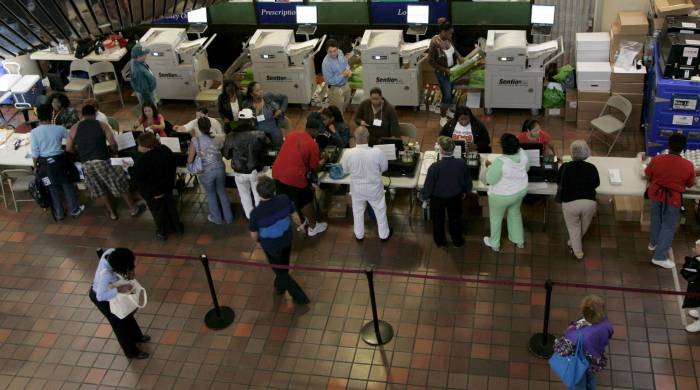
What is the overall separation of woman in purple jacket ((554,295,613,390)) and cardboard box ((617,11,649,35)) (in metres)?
5.66

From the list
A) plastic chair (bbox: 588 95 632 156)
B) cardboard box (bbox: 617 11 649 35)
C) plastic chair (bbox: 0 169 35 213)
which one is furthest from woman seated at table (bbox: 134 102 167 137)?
cardboard box (bbox: 617 11 649 35)

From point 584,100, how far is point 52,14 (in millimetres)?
9315

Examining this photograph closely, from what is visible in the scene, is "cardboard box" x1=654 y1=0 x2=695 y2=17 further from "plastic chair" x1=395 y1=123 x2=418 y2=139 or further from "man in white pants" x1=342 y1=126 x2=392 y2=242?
"man in white pants" x1=342 y1=126 x2=392 y2=242

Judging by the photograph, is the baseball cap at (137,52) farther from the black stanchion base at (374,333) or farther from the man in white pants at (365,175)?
the black stanchion base at (374,333)

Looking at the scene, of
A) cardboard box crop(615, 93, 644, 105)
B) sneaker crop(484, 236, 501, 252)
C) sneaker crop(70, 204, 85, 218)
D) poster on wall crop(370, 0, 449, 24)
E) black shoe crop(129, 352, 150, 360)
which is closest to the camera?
black shoe crop(129, 352, 150, 360)

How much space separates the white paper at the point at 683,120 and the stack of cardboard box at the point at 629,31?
123 cm

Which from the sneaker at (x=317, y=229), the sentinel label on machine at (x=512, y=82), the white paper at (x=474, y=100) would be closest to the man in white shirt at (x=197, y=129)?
the sneaker at (x=317, y=229)

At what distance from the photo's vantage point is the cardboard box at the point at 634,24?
948 centimetres

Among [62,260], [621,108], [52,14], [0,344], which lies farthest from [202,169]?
[52,14]

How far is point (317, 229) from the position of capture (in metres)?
8.20

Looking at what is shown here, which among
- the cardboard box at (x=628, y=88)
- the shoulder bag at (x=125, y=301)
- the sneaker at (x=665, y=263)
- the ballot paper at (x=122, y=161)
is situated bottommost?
the sneaker at (x=665, y=263)

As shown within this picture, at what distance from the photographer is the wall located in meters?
10.1

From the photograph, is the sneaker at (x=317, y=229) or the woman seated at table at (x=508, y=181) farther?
the sneaker at (x=317, y=229)

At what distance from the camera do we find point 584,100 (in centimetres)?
969
